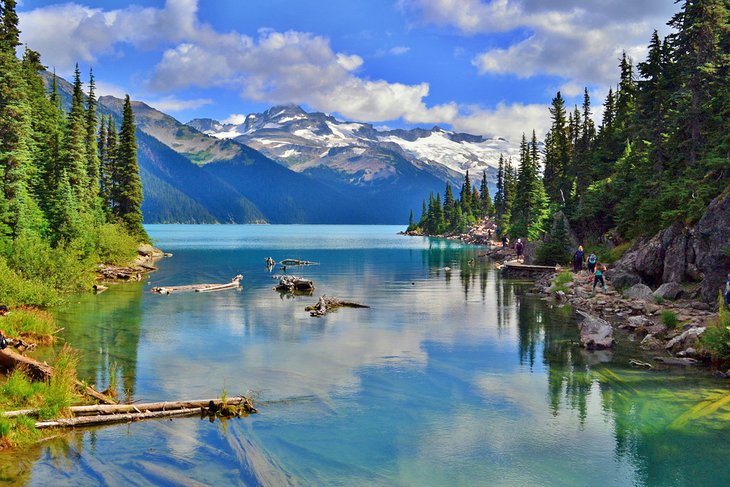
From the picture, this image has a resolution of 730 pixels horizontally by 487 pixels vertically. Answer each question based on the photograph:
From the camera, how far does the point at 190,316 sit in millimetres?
38688

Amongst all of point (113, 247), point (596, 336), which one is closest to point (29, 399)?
point (596, 336)

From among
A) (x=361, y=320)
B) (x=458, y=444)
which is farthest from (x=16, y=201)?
(x=458, y=444)

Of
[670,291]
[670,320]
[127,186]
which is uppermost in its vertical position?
[127,186]

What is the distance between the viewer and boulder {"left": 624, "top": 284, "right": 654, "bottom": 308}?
126ft

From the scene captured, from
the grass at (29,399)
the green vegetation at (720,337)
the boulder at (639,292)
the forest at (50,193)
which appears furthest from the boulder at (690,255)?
the forest at (50,193)

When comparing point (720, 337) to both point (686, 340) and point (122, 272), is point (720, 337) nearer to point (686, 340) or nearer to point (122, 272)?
point (686, 340)

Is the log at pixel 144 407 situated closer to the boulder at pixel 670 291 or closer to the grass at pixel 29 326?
the grass at pixel 29 326

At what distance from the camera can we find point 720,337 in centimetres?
2444

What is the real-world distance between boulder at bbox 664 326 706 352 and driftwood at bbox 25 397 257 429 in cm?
2027

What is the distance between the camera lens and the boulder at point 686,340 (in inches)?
1059

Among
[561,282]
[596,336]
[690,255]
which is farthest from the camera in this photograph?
[561,282]

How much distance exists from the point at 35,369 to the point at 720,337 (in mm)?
26546

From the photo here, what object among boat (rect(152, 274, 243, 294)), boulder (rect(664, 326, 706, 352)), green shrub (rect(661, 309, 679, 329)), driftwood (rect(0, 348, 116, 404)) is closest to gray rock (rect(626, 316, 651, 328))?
green shrub (rect(661, 309, 679, 329))

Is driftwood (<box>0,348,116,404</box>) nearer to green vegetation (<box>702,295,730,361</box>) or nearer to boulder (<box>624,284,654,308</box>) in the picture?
green vegetation (<box>702,295,730,361</box>)
